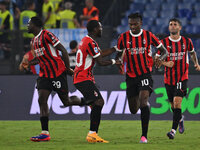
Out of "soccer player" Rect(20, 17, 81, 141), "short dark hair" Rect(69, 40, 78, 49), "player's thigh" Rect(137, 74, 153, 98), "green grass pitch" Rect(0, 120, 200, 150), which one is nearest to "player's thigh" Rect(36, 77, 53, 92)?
"soccer player" Rect(20, 17, 81, 141)

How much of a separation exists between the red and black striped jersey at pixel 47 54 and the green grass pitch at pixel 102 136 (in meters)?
1.16

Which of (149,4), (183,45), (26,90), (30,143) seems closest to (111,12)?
(149,4)

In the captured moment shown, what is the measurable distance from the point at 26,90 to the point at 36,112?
605mm

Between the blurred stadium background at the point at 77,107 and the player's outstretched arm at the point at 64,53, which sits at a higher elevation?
the player's outstretched arm at the point at 64,53

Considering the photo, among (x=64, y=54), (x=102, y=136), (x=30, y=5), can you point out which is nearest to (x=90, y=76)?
(x=64, y=54)

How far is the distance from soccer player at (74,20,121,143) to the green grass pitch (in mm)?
328

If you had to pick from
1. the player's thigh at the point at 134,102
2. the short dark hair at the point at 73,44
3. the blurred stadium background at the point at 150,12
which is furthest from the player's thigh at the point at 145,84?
the blurred stadium background at the point at 150,12

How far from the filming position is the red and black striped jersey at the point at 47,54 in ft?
33.4

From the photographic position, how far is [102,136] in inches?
426

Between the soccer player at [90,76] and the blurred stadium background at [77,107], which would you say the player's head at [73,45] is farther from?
the soccer player at [90,76]

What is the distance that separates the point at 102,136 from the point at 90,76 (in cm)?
Answer: 151

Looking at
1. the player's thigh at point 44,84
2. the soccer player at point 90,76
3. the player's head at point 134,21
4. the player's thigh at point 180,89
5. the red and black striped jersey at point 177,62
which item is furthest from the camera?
the red and black striped jersey at point 177,62

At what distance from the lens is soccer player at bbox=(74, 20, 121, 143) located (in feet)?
31.4

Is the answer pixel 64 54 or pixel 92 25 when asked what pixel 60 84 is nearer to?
pixel 64 54
